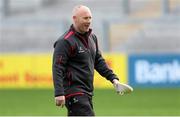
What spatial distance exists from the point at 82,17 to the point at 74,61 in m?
0.54

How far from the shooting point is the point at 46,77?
2442cm

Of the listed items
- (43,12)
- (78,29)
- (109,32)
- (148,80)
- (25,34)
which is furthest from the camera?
(43,12)

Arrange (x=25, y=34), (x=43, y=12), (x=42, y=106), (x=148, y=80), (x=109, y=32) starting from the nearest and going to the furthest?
(x=42, y=106), (x=148, y=80), (x=109, y=32), (x=25, y=34), (x=43, y=12)

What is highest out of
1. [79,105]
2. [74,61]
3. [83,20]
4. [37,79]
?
[83,20]

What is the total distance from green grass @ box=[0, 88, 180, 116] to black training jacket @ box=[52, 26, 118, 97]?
742cm

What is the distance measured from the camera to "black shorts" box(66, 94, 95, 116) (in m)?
8.30

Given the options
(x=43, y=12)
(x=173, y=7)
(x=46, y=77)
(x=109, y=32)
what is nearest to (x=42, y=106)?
(x=46, y=77)

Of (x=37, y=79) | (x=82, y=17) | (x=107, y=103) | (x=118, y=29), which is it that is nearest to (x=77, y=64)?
(x=82, y=17)

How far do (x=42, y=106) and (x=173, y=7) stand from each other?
11.5m

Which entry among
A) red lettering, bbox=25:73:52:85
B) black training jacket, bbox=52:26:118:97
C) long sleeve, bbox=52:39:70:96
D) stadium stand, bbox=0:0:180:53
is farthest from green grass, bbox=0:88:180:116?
long sleeve, bbox=52:39:70:96

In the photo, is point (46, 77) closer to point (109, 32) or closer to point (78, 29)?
point (109, 32)

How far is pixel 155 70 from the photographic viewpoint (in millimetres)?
24203

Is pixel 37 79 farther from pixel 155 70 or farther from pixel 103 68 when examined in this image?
pixel 103 68

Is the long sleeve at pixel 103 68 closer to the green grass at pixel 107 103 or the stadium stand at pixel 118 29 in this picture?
the green grass at pixel 107 103
